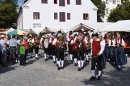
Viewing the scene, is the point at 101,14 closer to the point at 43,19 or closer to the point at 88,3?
the point at 88,3

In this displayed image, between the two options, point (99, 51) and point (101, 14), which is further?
point (101, 14)

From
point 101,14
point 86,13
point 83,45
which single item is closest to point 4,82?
point 83,45

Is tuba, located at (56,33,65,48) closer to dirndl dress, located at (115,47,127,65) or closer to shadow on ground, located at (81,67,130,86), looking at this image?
dirndl dress, located at (115,47,127,65)

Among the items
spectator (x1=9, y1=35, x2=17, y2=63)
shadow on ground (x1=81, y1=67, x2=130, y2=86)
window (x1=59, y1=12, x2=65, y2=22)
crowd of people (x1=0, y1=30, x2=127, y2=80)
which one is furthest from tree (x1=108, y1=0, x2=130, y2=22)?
shadow on ground (x1=81, y1=67, x2=130, y2=86)

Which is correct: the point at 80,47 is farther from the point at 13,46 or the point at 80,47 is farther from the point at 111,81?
the point at 13,46

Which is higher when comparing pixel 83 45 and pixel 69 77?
pixel 83 45

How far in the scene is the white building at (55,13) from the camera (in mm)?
39938

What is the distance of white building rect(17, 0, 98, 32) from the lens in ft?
131

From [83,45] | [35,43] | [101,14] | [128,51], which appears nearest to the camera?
[83,45]

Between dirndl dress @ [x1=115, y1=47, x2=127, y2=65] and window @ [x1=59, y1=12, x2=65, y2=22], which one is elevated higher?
window @ [x1=59, y1=12, x2=65, y2=22]

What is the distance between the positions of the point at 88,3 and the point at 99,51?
110 feet

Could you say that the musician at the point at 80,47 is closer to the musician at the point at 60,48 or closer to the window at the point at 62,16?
the musician at the point at 60,48

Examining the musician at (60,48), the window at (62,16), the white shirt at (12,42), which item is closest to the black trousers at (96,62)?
the musician at (60,48)

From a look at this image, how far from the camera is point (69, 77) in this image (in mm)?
10844
